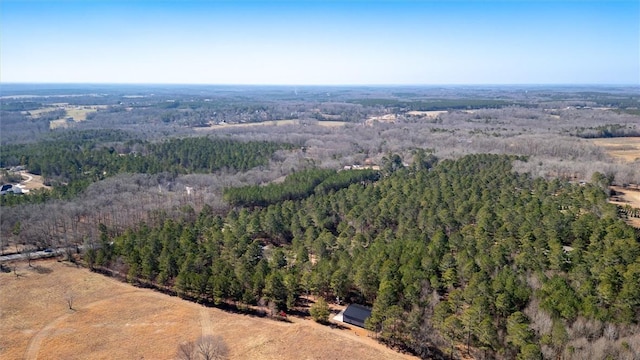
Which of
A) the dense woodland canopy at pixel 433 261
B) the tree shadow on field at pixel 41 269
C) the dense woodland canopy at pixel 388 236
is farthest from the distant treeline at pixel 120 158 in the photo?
the dense woodland canopy at pixel 433 261

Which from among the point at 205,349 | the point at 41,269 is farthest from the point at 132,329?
the point at 41,269

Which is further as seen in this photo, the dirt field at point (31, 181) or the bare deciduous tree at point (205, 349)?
the dirt field at point (31, 181)

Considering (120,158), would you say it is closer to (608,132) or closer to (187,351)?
(187,351)

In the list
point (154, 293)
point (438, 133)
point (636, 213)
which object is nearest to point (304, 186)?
point (154, 293)

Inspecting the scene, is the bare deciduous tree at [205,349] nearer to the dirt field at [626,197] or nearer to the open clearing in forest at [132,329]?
the open clearing in forest at [132,329]

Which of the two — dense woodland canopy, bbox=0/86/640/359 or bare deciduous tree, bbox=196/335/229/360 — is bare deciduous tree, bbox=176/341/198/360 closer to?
bare deciduous tree, bbox=196/335/229/360

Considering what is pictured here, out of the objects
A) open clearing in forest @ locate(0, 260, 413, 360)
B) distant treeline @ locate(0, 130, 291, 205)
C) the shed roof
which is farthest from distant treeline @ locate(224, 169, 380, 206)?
the shed roof
